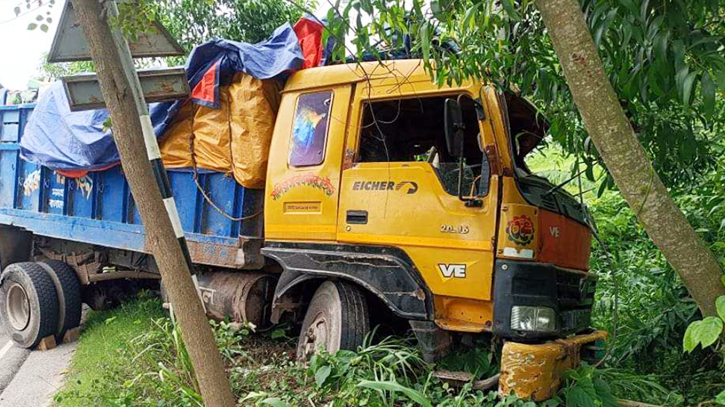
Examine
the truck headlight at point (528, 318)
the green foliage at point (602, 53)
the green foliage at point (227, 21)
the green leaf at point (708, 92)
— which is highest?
the green foliage at point (227, 21)

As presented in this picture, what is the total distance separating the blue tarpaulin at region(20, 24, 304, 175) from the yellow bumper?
2.60 meters

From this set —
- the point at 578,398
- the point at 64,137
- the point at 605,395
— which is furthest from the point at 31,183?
the point at 605,395

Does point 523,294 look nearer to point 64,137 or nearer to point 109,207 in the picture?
point 109,207

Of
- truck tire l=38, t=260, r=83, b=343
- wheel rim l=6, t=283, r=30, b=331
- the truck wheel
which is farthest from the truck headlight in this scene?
wheel rim l=6, t=283, r=30, b=331

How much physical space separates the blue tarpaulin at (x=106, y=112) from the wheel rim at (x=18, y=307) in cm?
148

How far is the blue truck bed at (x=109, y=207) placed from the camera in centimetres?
490

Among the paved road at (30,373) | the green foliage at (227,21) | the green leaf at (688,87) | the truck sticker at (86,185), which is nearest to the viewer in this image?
the green leaf at (688,87)

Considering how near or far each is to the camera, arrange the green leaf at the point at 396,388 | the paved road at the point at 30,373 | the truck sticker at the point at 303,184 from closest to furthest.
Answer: the green leaf at the point at 396,388 < the truck sticker at the point at 303,184 < the paved road at the point at 30,373

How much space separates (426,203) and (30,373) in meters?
4.12

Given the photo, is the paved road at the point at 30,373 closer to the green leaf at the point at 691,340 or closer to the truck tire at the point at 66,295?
the truck tire at the point at 66,295

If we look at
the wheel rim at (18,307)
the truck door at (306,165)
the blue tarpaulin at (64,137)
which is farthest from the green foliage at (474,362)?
Result: the wheel rim at (18,307)

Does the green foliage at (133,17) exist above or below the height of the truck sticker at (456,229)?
above

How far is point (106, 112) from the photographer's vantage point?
5.56 meters

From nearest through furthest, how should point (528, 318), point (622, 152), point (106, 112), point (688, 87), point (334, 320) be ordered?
1. point (688, 87)
2. point (622, 152)
3. point (528, 318)
4. point (334, 320)
5. point (106, 112)
